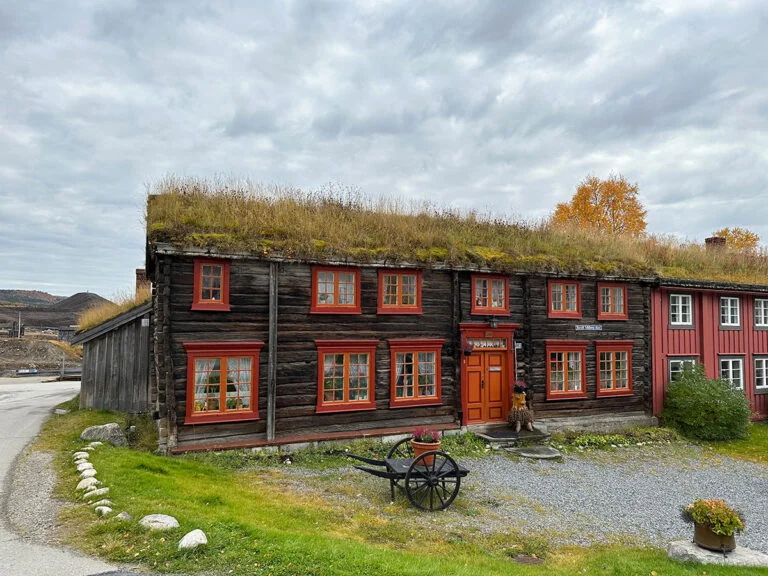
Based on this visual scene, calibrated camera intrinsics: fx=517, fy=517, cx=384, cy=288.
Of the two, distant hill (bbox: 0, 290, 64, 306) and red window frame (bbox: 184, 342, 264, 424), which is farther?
distant hill (bbox: 0, 290, 64, 306)

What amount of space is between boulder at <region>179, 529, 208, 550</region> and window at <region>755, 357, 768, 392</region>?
878 inches

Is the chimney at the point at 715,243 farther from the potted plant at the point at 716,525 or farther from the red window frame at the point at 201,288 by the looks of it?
the red window frame at the point at 201,288

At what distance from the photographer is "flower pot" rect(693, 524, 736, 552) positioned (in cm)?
743

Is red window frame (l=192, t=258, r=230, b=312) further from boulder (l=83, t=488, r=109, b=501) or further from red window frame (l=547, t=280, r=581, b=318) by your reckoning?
red window frame (l=547, t=280, r=581, b=318)

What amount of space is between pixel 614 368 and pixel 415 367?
25.2 ft

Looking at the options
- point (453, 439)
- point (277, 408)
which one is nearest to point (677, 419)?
point (453, 439)

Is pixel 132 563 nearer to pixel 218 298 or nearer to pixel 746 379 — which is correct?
pixel 218 298

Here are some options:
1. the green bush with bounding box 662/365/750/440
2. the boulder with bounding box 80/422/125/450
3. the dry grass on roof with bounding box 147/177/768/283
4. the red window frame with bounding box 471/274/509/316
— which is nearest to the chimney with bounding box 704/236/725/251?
the dry grass on roof with bounding box 147/177/768/283

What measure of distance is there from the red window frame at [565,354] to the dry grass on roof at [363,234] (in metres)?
2.37

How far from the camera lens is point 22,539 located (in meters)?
6.63

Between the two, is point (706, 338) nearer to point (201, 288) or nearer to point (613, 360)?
point (613, 360)

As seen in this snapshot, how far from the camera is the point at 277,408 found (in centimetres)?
1324

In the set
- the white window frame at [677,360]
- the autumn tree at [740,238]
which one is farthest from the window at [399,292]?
the autumn tree at [740,238]

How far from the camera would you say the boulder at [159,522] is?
6867mm
